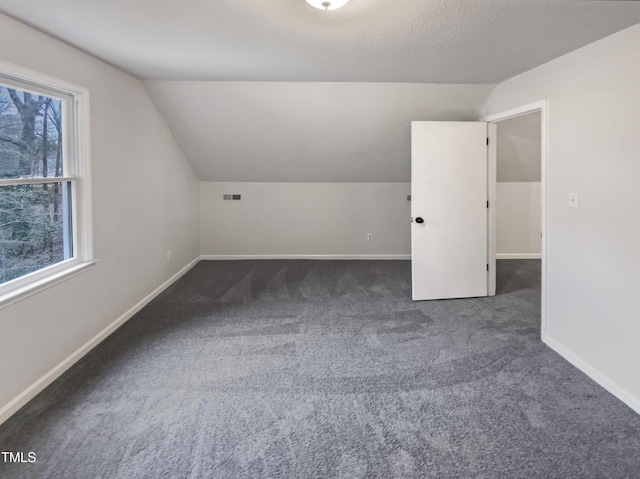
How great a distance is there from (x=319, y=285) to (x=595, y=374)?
9.08 ft

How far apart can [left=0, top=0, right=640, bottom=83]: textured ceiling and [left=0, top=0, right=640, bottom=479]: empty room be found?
0.02 m

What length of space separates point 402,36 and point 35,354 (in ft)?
9.99

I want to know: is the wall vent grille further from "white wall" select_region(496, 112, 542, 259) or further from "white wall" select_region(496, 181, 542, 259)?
"white wall" select_region(496, 181, 542, 259)

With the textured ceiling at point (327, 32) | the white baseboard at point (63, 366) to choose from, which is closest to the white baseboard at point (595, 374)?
the textured ceiling at point (327, 32)

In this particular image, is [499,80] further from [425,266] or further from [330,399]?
[330,399]

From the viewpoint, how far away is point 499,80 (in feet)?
11.4

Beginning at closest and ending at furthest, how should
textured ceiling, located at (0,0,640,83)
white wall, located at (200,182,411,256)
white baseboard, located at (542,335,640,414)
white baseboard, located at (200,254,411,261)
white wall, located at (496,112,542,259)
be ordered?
1. textured ceiling, located at (0,0,640,83)
2. white baseboard, located at (542,335,640,414)
3. white wall, located at (496,112,542,259)
4. white wall, located at (200,182,411,256)
5. white baseboard, located at (200,254,411,261)

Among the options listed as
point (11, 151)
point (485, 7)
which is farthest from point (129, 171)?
point (485, 7)

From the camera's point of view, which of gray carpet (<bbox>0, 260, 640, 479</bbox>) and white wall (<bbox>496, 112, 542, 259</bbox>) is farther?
white wall (<bbox>496, 112, 542, 259</bbox>)

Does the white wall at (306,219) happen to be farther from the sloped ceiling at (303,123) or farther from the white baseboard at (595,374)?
the white baseboard at (595,374)

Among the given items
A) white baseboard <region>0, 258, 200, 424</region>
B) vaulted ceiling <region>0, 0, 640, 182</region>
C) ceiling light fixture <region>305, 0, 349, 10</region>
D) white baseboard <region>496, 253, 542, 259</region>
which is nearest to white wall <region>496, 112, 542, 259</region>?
white baseboard <region>496, 253, 542, 259</region>

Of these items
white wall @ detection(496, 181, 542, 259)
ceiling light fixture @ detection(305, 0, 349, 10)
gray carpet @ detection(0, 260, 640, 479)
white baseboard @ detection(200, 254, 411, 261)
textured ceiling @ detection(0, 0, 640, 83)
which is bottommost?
gray carpet @ detection(0, 260, 640, 479)

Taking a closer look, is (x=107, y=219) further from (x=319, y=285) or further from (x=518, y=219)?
(x=518, y=219)

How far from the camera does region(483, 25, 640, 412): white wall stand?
6.93 ft
